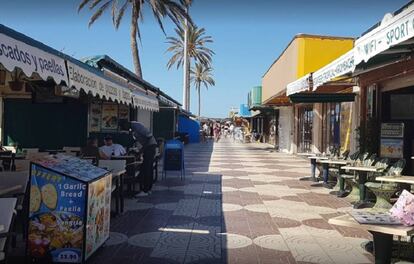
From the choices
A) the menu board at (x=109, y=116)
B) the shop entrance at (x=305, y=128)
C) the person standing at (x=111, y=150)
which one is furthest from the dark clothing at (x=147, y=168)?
the shop entrance at (x=305, y=128)

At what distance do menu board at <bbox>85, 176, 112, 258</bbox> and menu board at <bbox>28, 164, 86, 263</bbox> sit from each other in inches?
5.4

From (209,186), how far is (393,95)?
16.4ft

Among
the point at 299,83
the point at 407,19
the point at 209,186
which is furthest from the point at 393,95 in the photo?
the point at 407,19

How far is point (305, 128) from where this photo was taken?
24.2 metres

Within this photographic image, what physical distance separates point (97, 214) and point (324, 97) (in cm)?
921

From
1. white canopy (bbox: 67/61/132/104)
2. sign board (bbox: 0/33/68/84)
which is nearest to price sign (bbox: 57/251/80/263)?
sign board (bbox: 0/33/68/84)

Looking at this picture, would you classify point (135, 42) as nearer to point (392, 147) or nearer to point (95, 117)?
point (95, 117)

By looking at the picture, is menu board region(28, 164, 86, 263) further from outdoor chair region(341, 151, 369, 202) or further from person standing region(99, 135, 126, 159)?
outdoor chair region(341, 151, 369, 202)

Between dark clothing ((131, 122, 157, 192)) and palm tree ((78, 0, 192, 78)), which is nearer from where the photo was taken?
dark clothing ((131, 122, 157, 192))

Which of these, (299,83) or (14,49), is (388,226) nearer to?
(14,49)

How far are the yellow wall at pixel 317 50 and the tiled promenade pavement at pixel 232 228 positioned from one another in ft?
33.4

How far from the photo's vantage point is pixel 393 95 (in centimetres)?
1120

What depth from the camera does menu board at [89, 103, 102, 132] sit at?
1362cm

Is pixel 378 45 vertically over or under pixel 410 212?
over
